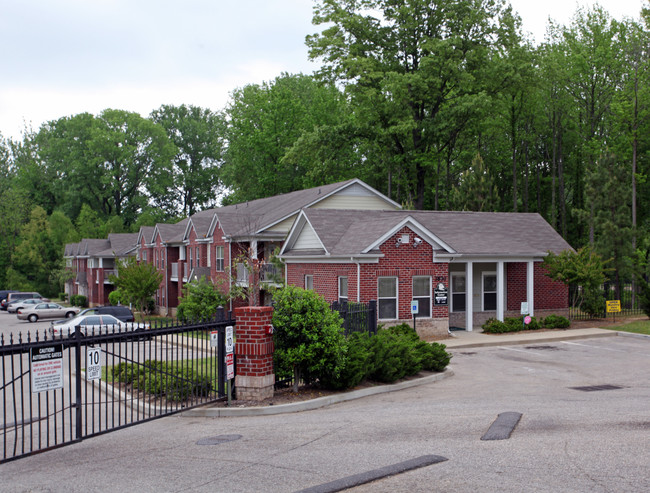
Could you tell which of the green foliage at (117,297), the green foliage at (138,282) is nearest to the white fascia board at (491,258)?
the green foliage at (138,282)

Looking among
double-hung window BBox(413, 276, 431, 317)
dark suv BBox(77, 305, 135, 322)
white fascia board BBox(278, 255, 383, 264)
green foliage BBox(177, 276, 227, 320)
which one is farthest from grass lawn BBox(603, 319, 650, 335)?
dark suv BBox(77, 305, 135, 322)

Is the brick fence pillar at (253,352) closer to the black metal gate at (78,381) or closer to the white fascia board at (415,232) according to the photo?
the black metal gate at (78,381)

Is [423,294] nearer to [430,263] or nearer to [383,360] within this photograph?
[430,263]

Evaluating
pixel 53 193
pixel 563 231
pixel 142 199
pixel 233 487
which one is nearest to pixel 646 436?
pixel 233 487

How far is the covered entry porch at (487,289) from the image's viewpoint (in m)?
28.0

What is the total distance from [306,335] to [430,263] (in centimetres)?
1341

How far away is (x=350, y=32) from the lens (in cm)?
4297

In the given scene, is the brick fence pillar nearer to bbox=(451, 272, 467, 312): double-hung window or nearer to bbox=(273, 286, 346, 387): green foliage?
bbox=(273, 286, 346, 387): green foliage

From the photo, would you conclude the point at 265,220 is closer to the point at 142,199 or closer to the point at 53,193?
the point at 142,199

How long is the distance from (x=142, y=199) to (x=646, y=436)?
252ft

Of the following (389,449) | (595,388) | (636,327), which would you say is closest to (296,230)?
(636,327)

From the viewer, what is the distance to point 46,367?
351 inches

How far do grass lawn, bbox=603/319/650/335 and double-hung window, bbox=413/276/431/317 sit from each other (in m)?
8.51

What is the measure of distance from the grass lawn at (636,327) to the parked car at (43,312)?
36972 mm
